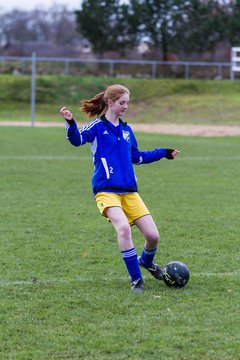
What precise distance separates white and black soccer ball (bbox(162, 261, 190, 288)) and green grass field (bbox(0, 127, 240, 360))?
0.08 meters

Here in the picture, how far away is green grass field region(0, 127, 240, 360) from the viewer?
5.12 m

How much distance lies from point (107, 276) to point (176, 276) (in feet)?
2.58

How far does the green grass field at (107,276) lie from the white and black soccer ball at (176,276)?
0.26 feet

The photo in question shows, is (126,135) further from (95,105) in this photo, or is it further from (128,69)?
(128,69)

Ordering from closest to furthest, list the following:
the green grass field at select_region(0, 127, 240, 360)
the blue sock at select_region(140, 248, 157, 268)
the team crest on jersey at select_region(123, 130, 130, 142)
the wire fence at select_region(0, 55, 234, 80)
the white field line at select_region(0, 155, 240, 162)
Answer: the green grass field at select_region(0, 127, 240, 360)
the team crest on jersey at select_region(123, 130, 130, 142)
the blue sock at select_region(140, 248, 157, 268)
the white field line at select_region(0, 155, 240, 162)
the wire fence at select_region(0, 55, 234, 80)

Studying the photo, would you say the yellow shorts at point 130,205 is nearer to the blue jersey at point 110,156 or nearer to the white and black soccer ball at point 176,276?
the blue jersey at point 110,156

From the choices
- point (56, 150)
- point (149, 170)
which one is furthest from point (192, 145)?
point (149, 170)

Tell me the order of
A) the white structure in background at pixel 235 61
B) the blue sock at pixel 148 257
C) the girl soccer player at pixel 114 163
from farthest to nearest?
the white structure in background at pixel 235 61, the blue sock at pixel 148 257, the girl soccer player at pixel 114 163

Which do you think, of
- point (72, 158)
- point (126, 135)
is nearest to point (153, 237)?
point (126, 135)

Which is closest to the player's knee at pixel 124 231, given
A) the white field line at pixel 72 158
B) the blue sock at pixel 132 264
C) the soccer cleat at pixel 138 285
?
the blue sock at pixel 132 264

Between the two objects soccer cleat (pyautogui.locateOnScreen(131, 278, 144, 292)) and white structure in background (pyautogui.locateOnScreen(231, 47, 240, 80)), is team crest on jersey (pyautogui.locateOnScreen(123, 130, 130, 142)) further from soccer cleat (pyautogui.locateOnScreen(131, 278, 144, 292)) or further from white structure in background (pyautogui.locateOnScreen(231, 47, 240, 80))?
white structure in background (pyautogui.locateOnScreen(231, 47, 240, 80))

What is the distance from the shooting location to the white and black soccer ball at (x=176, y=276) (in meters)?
6.60

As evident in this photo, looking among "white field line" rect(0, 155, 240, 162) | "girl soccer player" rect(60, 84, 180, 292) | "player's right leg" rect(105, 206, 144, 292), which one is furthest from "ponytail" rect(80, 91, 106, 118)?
"white field line" rect(0, 155, 240, 162)

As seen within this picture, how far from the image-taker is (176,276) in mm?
6598
